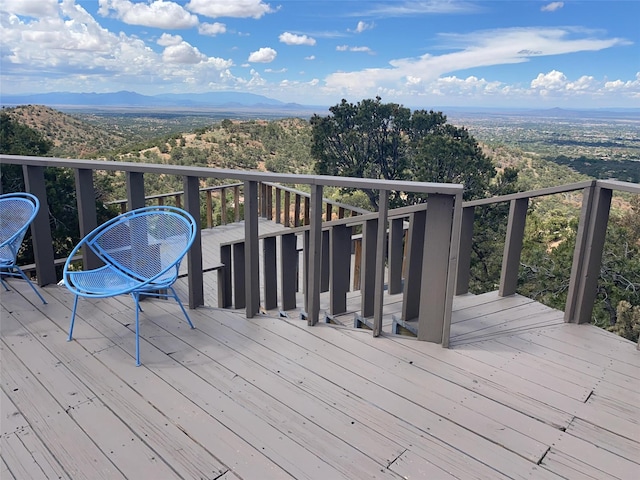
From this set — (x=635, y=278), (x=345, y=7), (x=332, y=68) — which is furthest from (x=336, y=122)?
(x=332, y=68)

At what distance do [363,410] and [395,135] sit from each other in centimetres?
1418

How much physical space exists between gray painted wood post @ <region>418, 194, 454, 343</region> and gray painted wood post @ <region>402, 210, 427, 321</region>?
Answer: 206 mm

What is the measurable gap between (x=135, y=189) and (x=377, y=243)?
4.76 feet

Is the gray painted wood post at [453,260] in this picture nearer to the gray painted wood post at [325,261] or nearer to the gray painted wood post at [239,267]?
the gray painted wood post at [325,261]

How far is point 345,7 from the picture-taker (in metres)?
30.5

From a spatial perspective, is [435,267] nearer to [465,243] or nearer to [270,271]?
[465,243]

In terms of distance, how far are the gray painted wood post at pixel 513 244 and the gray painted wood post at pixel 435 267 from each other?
964 mm

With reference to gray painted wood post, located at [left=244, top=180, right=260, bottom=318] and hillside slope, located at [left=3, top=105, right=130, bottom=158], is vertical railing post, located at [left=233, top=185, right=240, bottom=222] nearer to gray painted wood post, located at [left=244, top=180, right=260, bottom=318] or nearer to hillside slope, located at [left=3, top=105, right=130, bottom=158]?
gray painted wood post, located at [left=244, top=180, right=260, bottom=318]

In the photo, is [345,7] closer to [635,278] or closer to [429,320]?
[635,278]

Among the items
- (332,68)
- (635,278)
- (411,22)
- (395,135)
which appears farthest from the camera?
(332,68)

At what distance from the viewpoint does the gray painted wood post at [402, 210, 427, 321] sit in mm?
2354

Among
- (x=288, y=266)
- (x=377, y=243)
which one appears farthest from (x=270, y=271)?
(x=377, y=243)

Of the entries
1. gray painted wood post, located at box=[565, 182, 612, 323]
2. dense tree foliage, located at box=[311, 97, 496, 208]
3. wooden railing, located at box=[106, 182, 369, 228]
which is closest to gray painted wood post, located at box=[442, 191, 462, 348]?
gray painted wood post, located at box=[565, 182, 612, 323]

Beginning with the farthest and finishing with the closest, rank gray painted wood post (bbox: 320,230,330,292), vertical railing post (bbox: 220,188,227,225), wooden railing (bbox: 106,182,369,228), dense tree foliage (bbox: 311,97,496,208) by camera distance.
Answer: dense tree foliage (bbox: 311,97,496,208), vertical railing post (bbox: 220,188,227,225), wooden railing (bbox: 106,182,369,228), gray painted wood post (bbox: 320,230,330,292)
